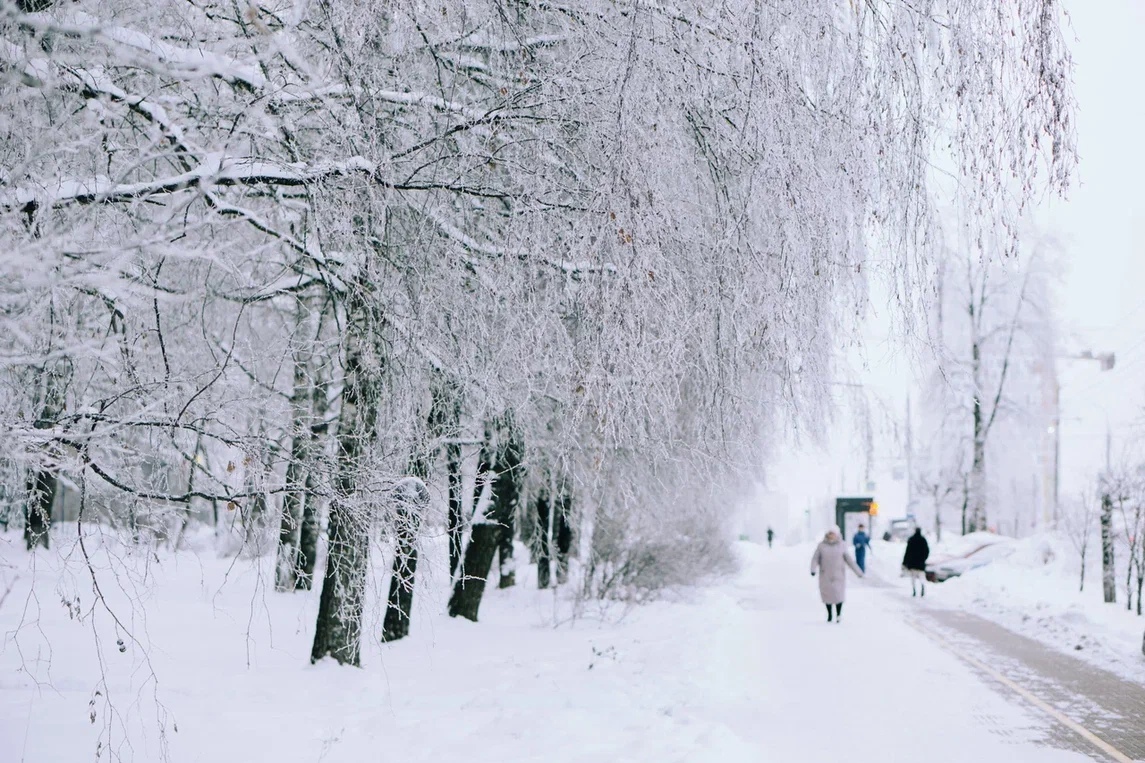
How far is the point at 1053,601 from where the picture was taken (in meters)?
19.5

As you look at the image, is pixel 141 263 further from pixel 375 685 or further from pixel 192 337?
pixel 375 685

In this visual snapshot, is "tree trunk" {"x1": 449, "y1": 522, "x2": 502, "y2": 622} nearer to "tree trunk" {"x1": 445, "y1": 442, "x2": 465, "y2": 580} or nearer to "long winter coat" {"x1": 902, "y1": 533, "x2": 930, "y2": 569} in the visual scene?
"tree trunk" {"x1": 445, "y1": 442, "x2": 465, "y2": 580}

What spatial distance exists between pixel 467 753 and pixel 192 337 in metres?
4.56

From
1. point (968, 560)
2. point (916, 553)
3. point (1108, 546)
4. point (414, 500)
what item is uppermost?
point (414, 500)

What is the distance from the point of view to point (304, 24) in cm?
563

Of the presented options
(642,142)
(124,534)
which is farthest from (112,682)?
(642,142)

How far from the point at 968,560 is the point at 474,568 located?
2058 cm

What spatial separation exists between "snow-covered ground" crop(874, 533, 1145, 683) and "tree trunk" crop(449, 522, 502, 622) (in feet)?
24.7

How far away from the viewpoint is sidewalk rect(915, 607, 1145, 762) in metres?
7.53

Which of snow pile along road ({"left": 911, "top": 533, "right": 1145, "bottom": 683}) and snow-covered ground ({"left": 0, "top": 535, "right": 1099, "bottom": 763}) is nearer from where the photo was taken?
snow-covered ground ({"left": 0, "top": 535, "right": 1099, "bottom": 763})

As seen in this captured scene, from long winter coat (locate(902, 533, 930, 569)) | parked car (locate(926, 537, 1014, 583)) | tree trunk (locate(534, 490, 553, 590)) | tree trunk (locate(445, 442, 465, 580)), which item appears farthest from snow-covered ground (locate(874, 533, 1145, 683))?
tree trunk (locate(445, 442, 465, 580))

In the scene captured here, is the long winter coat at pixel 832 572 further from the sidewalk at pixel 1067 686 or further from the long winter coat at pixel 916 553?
the long winter coat at pixel 916 553

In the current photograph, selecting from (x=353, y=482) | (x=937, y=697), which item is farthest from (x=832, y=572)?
(x=353, y=482)

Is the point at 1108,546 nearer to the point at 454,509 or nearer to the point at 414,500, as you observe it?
the point at 454,509
